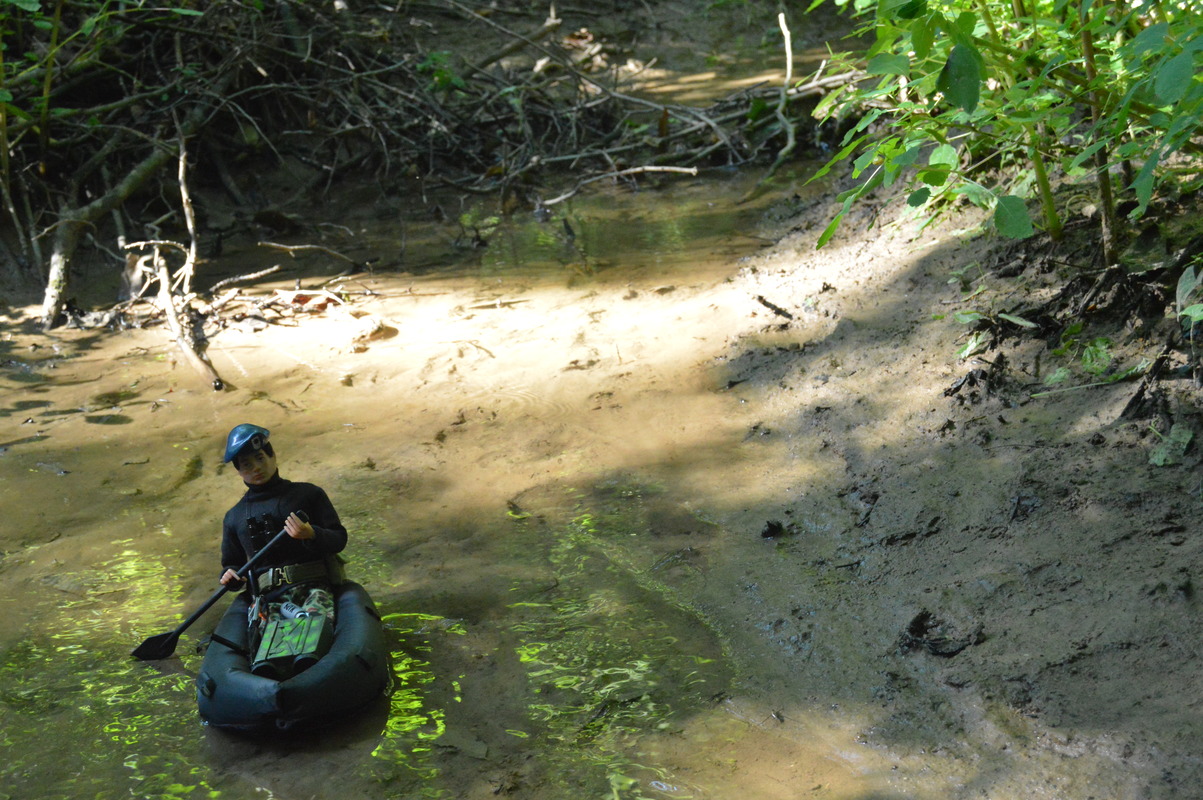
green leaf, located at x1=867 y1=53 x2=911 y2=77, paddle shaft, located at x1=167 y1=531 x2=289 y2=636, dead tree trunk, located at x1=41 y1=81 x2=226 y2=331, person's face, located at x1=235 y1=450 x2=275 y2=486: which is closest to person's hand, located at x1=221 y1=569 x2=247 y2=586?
paddle shaft, located at x1=167 y1=531 x2=289 y2=636

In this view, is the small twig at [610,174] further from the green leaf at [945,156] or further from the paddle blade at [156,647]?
the paddle blade at [156,647]

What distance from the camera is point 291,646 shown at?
11.1ft

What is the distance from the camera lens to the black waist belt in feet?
12.1

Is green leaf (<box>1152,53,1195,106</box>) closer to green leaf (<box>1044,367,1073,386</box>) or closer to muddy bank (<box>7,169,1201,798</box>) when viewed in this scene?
muddy bank (<box>7,169,1201,798</box>)

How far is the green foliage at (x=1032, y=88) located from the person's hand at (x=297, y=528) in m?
2.05

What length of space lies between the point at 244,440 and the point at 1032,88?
3.04 metres

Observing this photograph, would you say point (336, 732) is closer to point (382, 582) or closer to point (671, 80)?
point (382, 582)

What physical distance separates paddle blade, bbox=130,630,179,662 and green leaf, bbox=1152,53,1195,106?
345 cm

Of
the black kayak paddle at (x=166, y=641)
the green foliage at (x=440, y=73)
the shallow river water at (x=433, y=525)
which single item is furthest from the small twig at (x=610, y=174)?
the black kayak paddle at (x=166, y=641)

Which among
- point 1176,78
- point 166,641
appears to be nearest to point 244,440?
point 166,641

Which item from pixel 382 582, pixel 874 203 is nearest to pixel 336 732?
pixel 382 582

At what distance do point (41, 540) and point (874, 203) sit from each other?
5.04 m

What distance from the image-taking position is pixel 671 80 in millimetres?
12031

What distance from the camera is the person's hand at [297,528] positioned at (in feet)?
11.5
